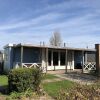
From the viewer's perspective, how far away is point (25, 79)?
11.7 meters

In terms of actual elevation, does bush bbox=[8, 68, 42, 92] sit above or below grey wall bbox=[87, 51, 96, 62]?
below

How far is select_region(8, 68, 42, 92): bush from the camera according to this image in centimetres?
1158

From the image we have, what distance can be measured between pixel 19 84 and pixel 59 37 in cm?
5556

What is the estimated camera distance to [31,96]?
10.8 metres

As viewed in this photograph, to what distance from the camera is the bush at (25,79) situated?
456 inches

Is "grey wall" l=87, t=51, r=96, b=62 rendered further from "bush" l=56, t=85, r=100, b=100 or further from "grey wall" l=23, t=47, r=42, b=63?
"bush" l=56, t=85, r=100, b=100

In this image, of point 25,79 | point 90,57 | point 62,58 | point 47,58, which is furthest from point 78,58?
point 25,79

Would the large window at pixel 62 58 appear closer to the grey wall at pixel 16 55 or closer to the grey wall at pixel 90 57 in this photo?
the grey wall at pixel 16 55

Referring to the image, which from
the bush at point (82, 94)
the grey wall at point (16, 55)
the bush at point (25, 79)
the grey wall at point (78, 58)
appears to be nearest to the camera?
the bush at point (82, 94)

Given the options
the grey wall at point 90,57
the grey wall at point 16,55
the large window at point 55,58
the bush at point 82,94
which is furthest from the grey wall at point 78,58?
the bush at point 82,94

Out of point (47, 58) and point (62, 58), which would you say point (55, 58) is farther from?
point (47, 58)

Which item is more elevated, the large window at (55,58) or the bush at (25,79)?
the large window at (55,58)

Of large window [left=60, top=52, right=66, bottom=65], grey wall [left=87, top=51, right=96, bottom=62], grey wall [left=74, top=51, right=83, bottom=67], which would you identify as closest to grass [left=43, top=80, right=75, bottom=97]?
large window [left=60, top=52, right=66, bottom=65]

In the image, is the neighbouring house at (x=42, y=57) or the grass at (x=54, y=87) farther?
the neighbouring house at (x=42, y=57)
